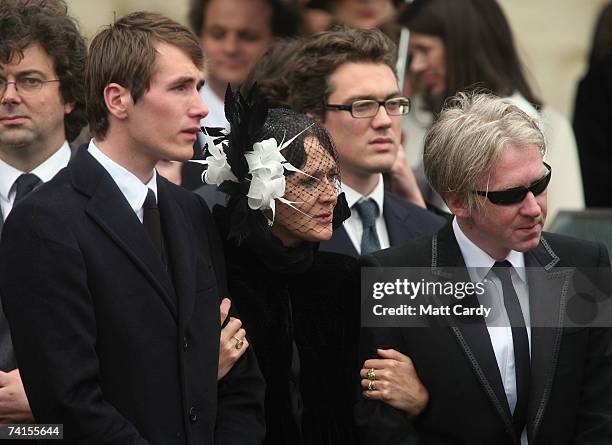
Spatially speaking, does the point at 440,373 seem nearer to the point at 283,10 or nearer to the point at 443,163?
the point at 443,163

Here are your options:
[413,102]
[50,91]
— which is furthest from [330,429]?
[413,102]

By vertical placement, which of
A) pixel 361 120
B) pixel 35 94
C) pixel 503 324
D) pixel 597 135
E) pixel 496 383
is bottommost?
pixel 496 383

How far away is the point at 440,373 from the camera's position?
438 cm

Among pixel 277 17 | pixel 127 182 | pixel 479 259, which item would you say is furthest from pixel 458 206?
pixel 277 17

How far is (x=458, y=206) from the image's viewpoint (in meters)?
4.52

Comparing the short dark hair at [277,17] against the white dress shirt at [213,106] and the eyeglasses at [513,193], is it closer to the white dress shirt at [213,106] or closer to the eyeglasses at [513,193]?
the white dress shirt at [213,106]

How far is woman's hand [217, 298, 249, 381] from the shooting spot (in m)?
4.30

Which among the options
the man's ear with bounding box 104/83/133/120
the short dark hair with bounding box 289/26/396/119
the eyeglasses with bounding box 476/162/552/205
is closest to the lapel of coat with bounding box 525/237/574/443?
the eyeglasses with bounding box 476/162/552/205

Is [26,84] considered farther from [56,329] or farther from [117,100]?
[56,329]

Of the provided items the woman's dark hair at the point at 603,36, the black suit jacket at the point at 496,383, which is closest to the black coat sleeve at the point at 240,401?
the black suit jacket at the point at 496,383

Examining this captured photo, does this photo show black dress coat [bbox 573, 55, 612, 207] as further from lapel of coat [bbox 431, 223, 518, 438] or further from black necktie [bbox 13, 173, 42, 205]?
black necktie [bbox 13, 173, 42, 205]

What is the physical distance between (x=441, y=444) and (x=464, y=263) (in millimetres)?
625

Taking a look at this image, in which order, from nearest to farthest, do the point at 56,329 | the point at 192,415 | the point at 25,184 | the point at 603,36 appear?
the point at 56,329 → the point at 192,415 → the point at 25,184 → the point at 603,36

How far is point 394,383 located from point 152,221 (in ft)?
3.17
